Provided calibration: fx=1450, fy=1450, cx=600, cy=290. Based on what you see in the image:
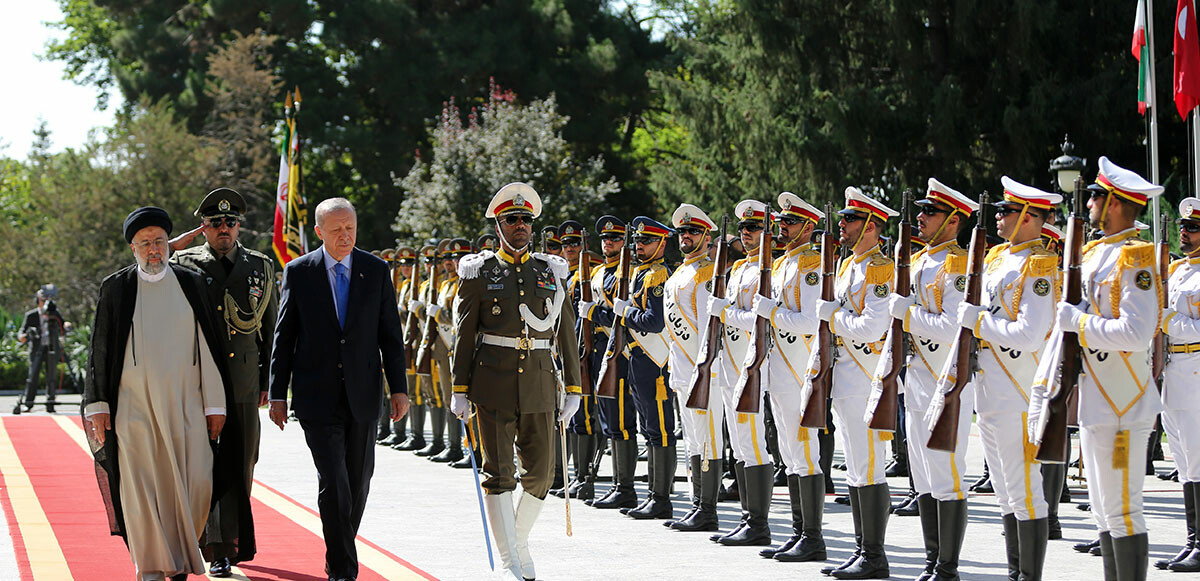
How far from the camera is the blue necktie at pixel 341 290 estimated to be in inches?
Answer: 291

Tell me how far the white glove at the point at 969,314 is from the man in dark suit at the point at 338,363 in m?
2.80

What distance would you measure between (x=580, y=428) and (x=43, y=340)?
Answer: 1295 centimetres

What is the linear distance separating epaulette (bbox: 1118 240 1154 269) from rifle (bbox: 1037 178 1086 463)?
7.2 inches

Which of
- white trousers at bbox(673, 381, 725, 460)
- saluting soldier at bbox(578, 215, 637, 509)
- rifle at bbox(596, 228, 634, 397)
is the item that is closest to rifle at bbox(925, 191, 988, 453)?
white trousers at bbox(673, 381, 725, 460)

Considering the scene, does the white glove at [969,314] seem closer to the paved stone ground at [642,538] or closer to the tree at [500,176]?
the paved stone ground at [642,538]

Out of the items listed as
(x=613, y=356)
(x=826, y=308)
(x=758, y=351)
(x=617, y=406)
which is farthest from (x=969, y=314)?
(x=617, y=406)

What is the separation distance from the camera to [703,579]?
7922 mm

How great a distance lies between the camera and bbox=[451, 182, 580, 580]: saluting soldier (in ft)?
25.3

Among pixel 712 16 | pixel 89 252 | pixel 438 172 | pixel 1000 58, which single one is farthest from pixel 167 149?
pixel 1000 58

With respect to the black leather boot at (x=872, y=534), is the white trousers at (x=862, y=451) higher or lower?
higher

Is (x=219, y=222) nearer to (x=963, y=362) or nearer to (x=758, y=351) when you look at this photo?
(x=758, y=351)

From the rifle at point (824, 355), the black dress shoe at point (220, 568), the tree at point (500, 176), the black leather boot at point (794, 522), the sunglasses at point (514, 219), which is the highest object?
the tree at point (500, 176)

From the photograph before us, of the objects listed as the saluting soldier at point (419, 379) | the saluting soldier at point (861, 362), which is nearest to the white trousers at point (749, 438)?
the saluting soldier at point (861, 362)

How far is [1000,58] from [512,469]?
69.8 feet
